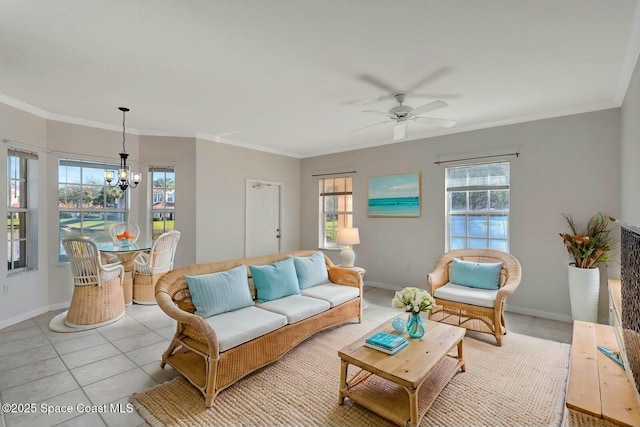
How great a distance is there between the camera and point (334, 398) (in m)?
2.25

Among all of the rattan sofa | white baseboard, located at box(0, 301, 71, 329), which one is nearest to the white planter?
the rattan sofa

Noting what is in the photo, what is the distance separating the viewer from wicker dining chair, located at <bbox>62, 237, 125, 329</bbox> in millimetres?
3508

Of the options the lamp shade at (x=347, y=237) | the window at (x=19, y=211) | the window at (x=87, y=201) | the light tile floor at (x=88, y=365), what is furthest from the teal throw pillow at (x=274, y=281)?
the window at (x=19, y=211)

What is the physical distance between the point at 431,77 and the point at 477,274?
231 cm

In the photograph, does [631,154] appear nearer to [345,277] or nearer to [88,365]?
[345,277]

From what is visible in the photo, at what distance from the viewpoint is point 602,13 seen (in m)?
1.97

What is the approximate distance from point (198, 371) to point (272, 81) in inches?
104

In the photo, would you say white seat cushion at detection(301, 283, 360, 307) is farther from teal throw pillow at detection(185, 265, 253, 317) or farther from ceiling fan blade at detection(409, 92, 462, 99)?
ceiling fan blade at detection(409, 92, 462, 99)

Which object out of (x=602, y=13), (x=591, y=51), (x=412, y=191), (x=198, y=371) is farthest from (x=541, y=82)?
(x=198, y=371)

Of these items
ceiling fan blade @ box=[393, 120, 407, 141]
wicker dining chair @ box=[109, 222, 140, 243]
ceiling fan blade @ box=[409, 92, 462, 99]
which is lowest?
wicker dining chair @ box=[109, 222, 140, 243]

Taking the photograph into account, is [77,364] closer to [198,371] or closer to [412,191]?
[198,371]

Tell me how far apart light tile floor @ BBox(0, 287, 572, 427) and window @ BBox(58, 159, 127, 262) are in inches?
46.4

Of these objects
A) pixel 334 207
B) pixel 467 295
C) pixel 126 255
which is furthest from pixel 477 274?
pixel 126 255

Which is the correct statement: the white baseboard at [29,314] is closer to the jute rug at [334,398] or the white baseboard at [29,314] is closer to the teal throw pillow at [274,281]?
the jute rug at [334,398]
